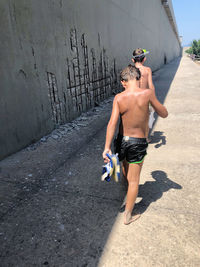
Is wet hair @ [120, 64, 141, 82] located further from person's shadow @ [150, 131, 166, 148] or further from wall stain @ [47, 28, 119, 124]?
wall stain @ [47, 28, 119, 124]

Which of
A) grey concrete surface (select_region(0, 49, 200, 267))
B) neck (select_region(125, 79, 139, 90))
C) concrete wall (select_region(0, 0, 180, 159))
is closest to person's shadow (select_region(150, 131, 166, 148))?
grey concrete surface (select_region(0, 49, 200, 267))

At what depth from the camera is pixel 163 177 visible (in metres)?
3.24

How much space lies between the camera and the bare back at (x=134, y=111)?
2.15m

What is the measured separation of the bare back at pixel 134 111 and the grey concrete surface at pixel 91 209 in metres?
0.94

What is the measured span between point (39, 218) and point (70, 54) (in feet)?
14.3

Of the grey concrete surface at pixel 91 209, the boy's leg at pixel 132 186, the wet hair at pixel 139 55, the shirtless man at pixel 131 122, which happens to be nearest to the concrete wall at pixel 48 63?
the grey concrete surface at pixel 91 209

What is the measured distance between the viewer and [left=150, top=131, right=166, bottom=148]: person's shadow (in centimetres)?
451

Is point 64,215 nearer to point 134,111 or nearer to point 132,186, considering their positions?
point 132,186

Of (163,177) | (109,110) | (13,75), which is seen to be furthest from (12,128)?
(109,110)

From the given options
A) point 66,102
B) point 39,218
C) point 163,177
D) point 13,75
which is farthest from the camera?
point 66,102

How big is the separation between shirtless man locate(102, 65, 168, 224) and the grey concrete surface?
0.32m

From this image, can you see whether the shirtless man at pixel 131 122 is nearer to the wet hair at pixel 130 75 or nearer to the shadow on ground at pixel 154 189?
the wet hair at pixel 130 75

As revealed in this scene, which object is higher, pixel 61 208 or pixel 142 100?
pixel 142 100

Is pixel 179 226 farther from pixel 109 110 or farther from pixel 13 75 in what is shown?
pixel 109 110
